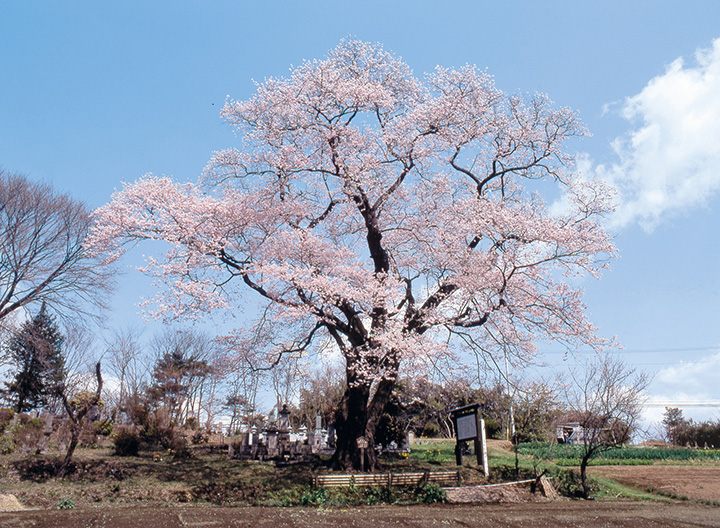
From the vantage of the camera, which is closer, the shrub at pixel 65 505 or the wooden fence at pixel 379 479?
the shrub at pixel 65 505

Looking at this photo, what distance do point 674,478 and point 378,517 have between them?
1558 cm

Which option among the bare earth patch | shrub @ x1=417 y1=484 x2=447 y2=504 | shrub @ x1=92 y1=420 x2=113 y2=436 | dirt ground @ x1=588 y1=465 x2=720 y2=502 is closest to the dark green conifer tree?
shrub @ x1=92 y1=420 x2=113 y2=436

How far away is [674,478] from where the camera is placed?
19422 mm

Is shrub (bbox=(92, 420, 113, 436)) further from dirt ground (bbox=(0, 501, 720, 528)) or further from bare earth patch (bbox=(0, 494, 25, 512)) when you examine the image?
dirt ground (bbox=(0, 501, 720, 528))

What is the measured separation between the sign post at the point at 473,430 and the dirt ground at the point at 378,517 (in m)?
2.98

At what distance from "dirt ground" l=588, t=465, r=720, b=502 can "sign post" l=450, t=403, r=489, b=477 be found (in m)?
6.28

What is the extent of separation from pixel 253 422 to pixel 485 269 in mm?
22203

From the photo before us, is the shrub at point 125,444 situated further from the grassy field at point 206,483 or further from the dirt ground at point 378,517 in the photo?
the dirt ground at point 378,517

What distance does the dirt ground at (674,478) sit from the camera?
54.7ft

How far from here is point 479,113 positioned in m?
16.2

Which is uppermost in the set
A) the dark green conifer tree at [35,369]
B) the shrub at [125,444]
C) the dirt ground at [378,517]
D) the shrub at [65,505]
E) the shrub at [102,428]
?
the dark green conifer tree at [35,369]

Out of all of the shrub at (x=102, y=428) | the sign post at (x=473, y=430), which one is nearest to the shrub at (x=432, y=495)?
the sign post at (x=473, y=430)

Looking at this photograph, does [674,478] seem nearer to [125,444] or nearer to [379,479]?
[379,479]

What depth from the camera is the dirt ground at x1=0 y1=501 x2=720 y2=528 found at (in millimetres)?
8570
